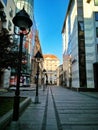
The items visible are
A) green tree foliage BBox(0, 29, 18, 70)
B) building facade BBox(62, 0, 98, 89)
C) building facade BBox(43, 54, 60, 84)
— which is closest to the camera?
green tree foliage BBox(0, 29, 18, 70)

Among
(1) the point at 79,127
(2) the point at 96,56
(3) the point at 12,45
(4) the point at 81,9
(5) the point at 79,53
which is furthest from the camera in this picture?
(4) the point at 81,9

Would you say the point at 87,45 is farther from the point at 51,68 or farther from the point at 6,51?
the point at 51,68

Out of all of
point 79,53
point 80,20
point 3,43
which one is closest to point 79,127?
point 3,43

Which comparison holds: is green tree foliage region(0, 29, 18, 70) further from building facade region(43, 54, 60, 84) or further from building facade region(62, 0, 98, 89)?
building facade region(43, 54, 60, 84)

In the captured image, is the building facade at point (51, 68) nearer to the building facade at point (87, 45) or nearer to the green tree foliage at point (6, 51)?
the building facade at point (87, 45)

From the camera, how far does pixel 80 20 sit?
123 feet

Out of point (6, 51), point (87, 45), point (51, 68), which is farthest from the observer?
point (51, 68)

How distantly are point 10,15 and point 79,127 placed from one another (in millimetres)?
33440

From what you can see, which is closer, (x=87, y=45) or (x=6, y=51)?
(x=6, y=51)

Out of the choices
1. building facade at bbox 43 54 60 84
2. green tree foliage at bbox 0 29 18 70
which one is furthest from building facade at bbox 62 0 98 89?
building facade at bbox 43 54 60 84

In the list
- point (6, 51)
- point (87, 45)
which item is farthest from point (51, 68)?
point (6, 51)

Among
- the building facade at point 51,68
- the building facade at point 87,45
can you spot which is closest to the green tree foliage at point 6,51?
the building facade at point 87,45

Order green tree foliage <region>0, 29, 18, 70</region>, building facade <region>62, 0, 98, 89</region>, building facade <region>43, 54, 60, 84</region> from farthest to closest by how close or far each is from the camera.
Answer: building facade <region>43, 54, 60, 84</region>
building facade <region>62, 0, 98, 89</region>
green tree foliage <region>0, 29, 18, 70</region>

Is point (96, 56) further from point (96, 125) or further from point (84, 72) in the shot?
point (96, 125)
